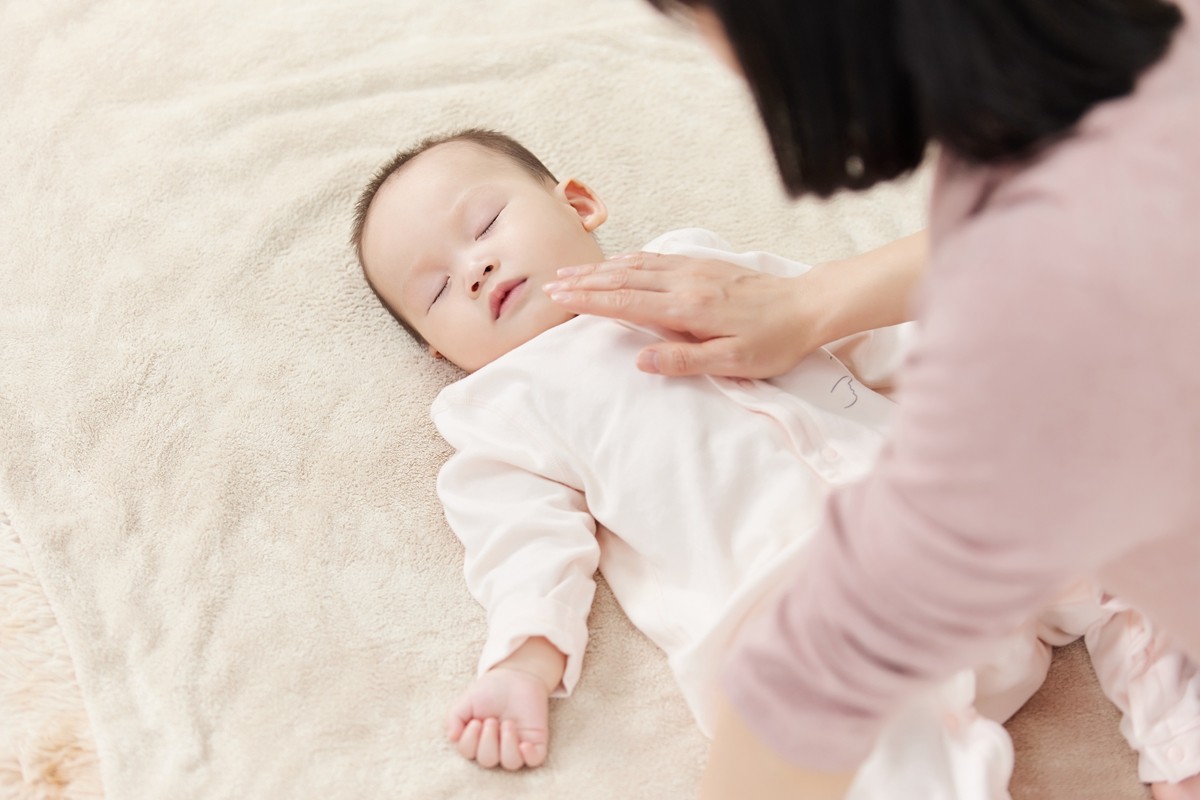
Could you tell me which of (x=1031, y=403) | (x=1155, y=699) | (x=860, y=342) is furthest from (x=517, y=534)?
(x=1031, y=403)

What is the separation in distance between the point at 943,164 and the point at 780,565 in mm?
539

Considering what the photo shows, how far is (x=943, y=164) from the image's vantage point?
2.06 ft

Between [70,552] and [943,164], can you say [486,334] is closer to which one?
[70,552]

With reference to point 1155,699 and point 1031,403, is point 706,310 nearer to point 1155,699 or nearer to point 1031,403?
point 1155,699

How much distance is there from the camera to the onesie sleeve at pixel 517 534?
1181 millimetres

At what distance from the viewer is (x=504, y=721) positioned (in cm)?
114

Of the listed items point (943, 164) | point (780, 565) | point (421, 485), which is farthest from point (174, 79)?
point (943, 164)

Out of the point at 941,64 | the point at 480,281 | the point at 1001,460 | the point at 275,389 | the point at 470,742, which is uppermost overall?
the point at 941,64

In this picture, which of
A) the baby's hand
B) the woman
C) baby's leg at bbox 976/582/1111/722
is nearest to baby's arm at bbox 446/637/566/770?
the baby's hand

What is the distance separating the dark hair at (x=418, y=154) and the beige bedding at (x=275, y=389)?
1.6 inches

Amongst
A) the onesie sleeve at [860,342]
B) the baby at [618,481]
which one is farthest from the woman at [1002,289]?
the onesie sleeve at [860,342]

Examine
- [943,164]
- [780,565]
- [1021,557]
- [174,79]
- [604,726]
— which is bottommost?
[604,726]

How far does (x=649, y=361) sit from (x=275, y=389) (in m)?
0.50

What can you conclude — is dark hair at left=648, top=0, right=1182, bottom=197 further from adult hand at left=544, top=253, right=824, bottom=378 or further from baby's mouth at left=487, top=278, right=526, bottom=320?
baby's mouth at left=487, top=278, right=526, bottom=320
